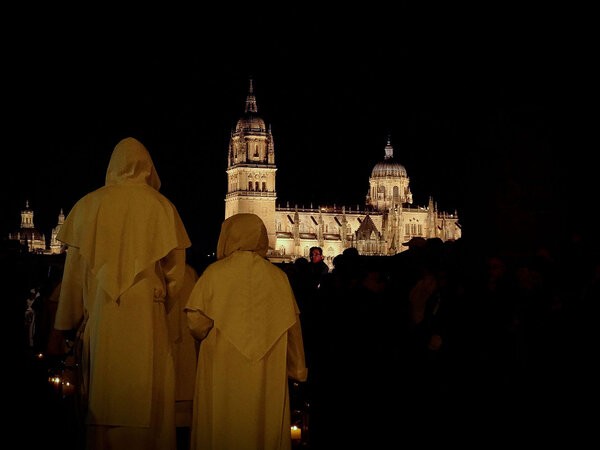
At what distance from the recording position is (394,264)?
9195 mm

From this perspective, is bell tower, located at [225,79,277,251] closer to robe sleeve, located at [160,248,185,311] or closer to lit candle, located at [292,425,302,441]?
lit candle, located at [292,425,302,441]

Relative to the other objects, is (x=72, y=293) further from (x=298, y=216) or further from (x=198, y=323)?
(x=298, y=216)

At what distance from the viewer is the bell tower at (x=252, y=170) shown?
268 ft

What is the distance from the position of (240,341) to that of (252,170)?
77515 mm

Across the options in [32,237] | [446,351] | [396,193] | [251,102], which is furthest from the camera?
[396,193]

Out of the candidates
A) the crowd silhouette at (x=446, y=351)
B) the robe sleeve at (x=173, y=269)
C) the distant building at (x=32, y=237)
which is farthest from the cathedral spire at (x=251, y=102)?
the robe sleeve at (x=173, y=269)

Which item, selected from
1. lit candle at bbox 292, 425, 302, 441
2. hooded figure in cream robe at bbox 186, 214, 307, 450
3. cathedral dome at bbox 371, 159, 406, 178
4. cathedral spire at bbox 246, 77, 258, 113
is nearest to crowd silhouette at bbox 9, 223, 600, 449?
lit candle at bbox 292, 425, 302, 441

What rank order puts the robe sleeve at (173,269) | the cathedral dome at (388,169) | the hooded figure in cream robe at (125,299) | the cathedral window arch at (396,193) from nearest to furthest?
the hooded figure in cream robe at (125,299) → the robe sleeve at (173,269) → the cathedral dome at (388,169) → the cathedral window arch at (396,193)

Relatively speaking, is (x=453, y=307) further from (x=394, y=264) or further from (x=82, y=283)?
(x=82, y=283)

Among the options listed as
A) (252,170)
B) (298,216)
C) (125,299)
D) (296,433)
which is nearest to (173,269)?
(125,299)

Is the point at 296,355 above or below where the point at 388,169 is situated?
below

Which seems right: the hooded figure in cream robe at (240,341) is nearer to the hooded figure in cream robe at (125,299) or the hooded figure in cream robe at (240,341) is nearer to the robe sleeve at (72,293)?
the hooded figure in cream robe at (125,299)

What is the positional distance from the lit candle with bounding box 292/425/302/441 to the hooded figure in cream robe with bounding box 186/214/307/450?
156 centimetres

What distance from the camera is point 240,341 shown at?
5406 mm
